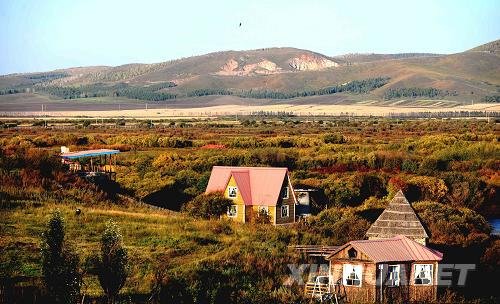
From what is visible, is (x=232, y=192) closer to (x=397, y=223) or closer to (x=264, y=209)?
(x=264, y=209)

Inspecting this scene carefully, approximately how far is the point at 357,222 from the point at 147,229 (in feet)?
31.5

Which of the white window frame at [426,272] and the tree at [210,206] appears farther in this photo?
the tree at [210,206]

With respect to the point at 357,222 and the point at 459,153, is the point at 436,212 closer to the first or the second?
the point at 357,222

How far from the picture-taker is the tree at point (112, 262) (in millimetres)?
19406

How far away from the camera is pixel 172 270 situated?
24.8m

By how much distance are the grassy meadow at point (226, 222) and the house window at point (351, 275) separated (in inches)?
60.3

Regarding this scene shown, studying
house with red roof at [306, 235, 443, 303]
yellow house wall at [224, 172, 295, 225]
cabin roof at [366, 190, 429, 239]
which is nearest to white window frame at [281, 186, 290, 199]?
yellow house wall at [224, 172, 295, 225]

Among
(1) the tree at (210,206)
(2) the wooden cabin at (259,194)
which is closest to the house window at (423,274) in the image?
(2) the wooden cabin at (259,194)

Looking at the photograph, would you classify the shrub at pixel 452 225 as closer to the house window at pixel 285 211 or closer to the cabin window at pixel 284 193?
the house window at pixel 285 211

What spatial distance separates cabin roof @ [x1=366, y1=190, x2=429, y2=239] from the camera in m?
27.9

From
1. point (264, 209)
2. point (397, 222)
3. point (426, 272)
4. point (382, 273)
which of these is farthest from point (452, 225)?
point (382, 273)

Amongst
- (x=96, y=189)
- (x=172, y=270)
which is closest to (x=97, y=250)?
(x=172, y=270)

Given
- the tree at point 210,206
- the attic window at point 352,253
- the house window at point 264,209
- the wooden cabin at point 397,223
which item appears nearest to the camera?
the attic window at point 352,253

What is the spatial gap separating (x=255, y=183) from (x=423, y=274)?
16.4 m
